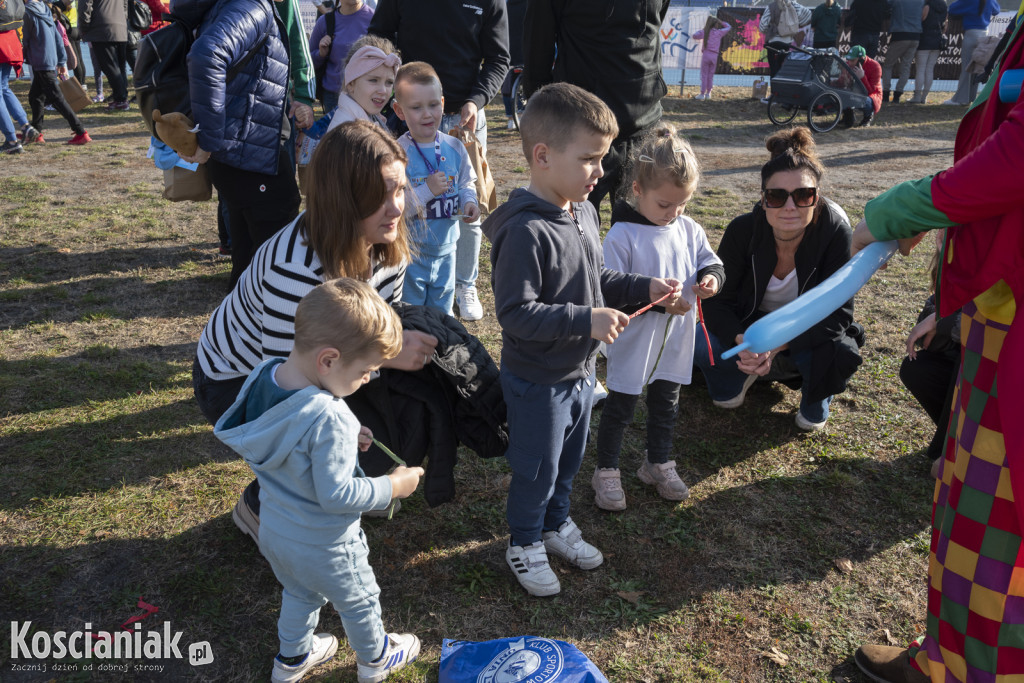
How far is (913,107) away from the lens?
14.2 m

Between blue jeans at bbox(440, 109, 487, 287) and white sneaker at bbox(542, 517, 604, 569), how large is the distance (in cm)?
251

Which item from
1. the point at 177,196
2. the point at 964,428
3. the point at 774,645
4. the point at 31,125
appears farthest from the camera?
the point at 31,125

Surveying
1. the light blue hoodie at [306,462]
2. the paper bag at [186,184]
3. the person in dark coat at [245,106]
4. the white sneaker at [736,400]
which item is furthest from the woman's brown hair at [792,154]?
the paper bag at [186,184]

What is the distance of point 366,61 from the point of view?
4.01m

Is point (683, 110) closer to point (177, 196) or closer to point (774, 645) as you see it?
point (177, 196)

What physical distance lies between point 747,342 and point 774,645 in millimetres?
1200

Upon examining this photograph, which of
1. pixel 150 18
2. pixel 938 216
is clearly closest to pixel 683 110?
pixel 150 18

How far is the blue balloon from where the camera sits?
2023 mm

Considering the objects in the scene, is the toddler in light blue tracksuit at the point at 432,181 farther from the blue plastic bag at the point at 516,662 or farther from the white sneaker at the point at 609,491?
the blue plastic bag at the point at 516,662

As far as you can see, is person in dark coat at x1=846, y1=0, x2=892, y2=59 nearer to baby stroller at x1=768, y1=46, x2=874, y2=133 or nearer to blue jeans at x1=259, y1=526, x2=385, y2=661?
baby stroller at x1=768, y1=46, x2=874, y2=133

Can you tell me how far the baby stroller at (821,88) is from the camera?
12.2m

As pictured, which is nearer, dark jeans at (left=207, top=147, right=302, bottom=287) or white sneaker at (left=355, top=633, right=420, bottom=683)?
white sneaker at (left=355, top=633, right=420, bottom=683)

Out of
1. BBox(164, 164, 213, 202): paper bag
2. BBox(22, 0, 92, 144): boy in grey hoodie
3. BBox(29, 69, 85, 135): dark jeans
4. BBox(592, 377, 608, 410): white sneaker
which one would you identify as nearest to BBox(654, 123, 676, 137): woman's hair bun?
BBox(592, 377, 608, 410): white sneaker

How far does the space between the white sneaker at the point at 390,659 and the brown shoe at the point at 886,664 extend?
1.45 meters
